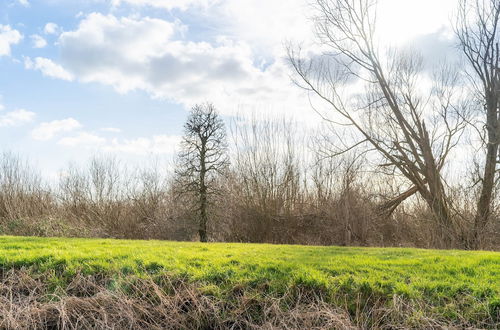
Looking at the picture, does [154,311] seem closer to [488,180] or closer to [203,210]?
[203,210]

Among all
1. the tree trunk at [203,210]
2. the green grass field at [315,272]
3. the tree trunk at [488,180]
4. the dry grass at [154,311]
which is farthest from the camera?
the tree trunk at [203,210]

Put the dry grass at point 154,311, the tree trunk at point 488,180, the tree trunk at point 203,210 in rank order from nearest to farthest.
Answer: the dry grass at point 154,311, the tree trunk at point 488,180, the tree trunk at point 203,210

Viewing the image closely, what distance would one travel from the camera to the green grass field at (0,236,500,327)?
5164 millimetres

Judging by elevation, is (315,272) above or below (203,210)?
below

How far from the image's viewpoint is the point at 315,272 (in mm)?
5805

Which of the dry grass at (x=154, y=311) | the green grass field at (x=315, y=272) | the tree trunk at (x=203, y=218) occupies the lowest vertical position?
the dry grass at (x=154, y=311)

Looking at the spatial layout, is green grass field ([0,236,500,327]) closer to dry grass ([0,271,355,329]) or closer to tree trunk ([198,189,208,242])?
dry grass ([0,271,355,329])

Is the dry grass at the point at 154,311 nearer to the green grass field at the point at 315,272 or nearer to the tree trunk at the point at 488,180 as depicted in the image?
the green grass field at the point at 315,272

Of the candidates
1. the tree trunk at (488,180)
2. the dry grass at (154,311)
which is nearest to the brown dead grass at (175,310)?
the dry grass at (154,311)

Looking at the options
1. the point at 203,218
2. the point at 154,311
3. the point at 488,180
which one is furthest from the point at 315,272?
the point at 488,180

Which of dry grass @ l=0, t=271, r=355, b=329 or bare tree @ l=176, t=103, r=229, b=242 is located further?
bare tree @ l=176, t=103, r=229, b=242

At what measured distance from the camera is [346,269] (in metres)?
6.04

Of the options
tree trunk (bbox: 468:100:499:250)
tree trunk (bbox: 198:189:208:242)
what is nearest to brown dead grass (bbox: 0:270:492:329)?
tree trunk (bbox: 198:189:208:242)

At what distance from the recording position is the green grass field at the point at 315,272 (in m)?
5.16
